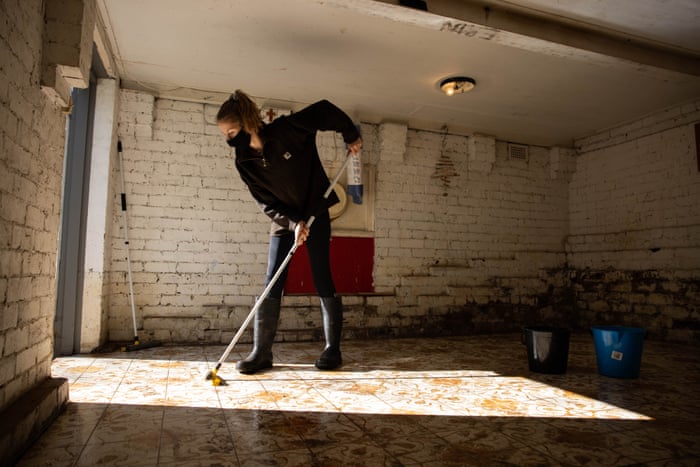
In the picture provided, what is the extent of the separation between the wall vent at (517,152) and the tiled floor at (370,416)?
10.3 feet

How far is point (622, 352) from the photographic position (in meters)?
2.77

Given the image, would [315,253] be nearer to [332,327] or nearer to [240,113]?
[332,327]

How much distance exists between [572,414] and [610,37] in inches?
115

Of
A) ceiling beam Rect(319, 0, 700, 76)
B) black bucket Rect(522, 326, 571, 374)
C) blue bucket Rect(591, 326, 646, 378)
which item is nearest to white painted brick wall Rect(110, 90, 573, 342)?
ceiling beam Rect(319, 0, 700, 76)

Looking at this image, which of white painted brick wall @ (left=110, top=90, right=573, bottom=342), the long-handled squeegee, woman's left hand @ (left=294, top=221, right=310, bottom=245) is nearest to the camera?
woman's left hand @ (left=294, top=221, right=310, bottom=245)

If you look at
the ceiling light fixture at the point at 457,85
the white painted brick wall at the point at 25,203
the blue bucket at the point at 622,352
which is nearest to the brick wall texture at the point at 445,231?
the ceiling light fixture at the point at 457,85

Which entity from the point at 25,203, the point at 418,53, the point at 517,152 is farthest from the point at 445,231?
the point at 25,203

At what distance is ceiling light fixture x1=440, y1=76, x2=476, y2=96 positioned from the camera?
3979 millimetres

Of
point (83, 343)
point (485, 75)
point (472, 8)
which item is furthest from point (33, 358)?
point (485, 75)

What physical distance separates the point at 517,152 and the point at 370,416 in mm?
Answer: 4681

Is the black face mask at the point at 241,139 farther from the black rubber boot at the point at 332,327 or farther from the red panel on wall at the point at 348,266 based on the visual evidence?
the red panel on wall at the point at 348,266

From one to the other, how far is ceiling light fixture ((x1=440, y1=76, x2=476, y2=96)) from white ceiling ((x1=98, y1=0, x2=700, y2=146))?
0.07 m

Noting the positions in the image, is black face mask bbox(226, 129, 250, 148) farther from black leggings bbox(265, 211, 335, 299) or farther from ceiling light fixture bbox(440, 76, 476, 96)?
ceiling light fixture bbox(440, 76, 476, 96)

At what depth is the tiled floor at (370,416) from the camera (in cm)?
155
